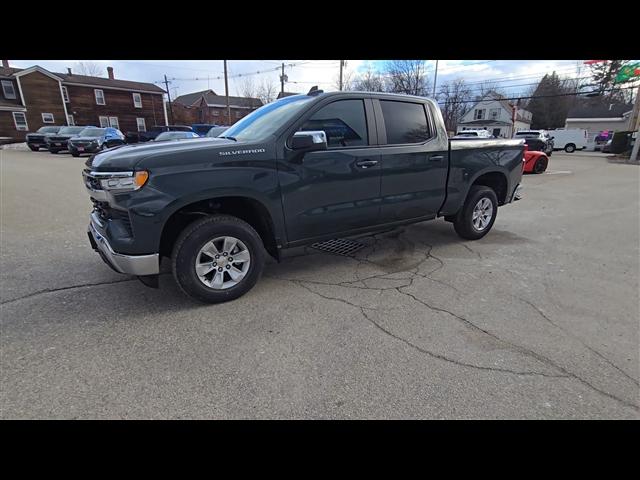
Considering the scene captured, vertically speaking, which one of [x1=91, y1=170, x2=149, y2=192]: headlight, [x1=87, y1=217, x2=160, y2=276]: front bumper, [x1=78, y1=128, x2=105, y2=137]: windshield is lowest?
[x1=87, y1=217, x2=160, y2=276]: front bumper

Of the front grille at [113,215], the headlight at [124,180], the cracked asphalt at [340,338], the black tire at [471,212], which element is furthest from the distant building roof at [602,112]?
the front grille at [113,215]

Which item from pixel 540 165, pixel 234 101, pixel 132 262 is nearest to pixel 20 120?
pixel 234 101

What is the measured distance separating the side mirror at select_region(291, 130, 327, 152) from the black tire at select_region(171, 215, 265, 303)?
3.05 feet

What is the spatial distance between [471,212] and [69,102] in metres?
43.4

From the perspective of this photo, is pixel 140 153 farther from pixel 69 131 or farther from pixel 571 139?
pixel 571 139

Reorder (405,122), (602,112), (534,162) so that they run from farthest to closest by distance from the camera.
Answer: (602,112) → (534,162) → (405,122)

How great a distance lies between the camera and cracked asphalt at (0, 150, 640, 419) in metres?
2.31

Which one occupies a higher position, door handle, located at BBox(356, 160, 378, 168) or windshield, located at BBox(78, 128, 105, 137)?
windshield, located at BBox(78, 128, 105, 137)

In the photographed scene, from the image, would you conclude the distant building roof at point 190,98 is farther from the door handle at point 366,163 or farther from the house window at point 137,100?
the door handle at point 366,163

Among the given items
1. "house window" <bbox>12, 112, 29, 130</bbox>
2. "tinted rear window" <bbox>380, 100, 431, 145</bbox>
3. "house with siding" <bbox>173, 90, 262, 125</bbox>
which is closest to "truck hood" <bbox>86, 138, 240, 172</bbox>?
"tinted rear window" <bbox>380, 100, 431, 145</bbox>

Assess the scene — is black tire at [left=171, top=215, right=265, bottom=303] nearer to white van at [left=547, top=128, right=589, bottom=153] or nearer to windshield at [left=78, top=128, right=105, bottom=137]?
windshield at [left=78, top=128, right=105, bottom=137]

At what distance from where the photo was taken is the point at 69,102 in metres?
36.1

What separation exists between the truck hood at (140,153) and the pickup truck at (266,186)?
11 millimetres
